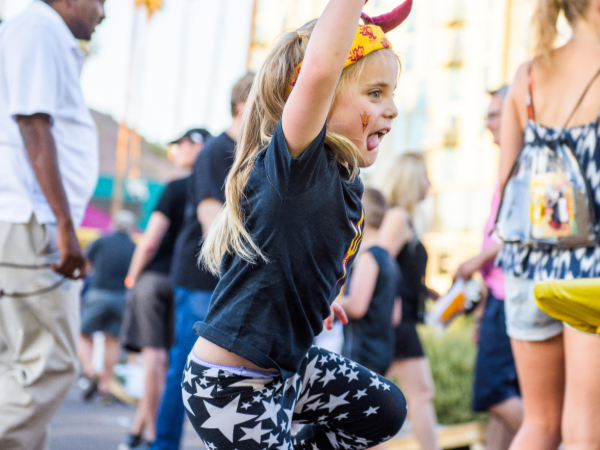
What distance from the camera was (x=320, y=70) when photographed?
60.2 inches

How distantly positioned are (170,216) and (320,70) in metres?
3.33

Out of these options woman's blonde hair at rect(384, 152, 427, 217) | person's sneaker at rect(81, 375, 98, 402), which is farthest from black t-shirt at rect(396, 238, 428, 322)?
person's sneaker at rect(81, 375, 98, 402)

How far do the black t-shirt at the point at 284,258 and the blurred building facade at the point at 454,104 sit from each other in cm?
3335

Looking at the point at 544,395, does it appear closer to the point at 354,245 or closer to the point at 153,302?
the point at 354,245

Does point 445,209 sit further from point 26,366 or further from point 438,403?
point 26,366

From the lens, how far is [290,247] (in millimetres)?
1649

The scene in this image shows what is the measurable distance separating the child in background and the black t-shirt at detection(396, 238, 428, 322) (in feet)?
1.41

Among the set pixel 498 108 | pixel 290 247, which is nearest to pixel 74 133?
pixel 290 247

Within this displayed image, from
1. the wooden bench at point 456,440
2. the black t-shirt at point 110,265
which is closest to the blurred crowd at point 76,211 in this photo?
the wooden bench at point 456,440

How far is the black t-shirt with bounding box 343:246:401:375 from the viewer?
363cm

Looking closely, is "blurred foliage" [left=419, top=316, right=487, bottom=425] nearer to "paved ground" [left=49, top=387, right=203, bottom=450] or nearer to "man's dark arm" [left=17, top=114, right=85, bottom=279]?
"paved ground" [left=49, top=387, right=203, bottom=450]

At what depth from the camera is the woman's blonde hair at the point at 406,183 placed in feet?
14.6

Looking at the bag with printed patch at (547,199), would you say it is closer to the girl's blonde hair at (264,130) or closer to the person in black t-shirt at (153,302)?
the girl's blonde hair at (264,130)

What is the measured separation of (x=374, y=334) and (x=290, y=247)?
2154mm
